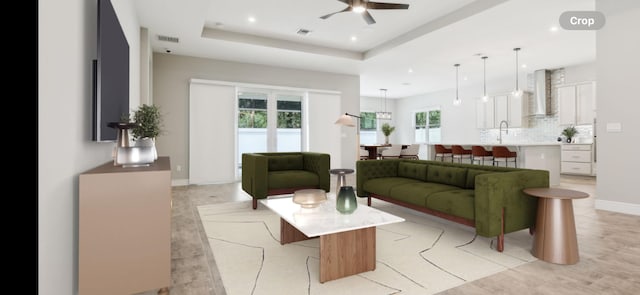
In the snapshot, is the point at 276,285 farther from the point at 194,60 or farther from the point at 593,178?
the point at 593,178

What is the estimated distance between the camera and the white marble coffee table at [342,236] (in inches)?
81.6

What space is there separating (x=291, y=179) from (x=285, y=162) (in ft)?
2.08

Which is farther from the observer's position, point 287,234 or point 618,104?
point 618,104

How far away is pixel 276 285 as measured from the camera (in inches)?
79.9

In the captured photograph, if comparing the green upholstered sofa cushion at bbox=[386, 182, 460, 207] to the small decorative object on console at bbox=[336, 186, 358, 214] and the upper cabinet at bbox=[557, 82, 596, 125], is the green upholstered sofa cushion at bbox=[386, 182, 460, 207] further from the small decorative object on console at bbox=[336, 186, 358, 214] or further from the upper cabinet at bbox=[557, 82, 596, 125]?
the upper cabinet at bbox=[557, 82, 596, 125]

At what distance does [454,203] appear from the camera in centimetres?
284

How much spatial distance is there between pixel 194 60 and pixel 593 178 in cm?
Answer: 957

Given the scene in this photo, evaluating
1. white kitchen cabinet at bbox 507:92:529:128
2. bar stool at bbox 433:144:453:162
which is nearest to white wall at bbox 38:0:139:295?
bar stool at bbox 433:144:453:162

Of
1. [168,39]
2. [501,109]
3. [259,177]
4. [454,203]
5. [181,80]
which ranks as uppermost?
[168,39]

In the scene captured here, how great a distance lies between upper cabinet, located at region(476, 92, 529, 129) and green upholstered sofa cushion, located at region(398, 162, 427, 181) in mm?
6329

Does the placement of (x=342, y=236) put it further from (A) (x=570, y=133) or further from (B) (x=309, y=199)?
(A) (x=570, y=133)

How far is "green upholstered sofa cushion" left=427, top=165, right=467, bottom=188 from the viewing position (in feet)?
11.2

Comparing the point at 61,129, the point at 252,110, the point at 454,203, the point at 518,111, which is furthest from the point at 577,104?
the point at 61,129
